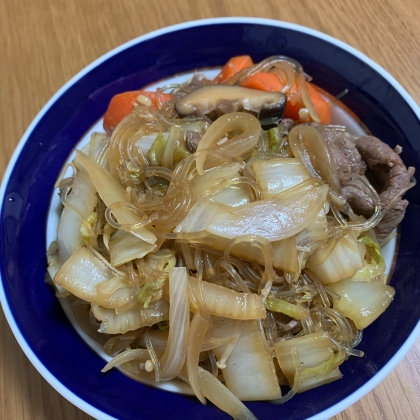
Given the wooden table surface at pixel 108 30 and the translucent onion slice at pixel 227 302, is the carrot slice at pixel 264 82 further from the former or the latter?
the translucent onion slice at pixel 227 302

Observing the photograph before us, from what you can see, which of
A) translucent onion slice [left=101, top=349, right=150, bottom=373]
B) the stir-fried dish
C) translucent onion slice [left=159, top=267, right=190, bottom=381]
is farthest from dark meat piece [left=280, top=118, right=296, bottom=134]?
translucent onion slice [left=101, top=349, right=150, bottom=373]

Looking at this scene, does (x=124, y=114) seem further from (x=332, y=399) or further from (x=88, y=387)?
(x=332, y=399)

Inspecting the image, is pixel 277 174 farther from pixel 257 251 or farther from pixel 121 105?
pixel 121 105

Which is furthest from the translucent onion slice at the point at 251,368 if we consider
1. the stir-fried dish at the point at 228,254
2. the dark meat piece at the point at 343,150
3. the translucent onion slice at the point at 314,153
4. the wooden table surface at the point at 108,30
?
the wooden table surface at the point at 108,30

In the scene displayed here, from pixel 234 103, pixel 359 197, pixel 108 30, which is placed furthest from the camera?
pixel 108 30

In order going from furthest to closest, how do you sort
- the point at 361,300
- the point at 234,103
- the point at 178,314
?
1. the point at 234,103
2. the point at 361,300
3. the point at 178,314

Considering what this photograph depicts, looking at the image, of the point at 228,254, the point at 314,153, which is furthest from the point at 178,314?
the point at 314,153

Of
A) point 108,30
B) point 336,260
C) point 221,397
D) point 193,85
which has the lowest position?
point 221,397
